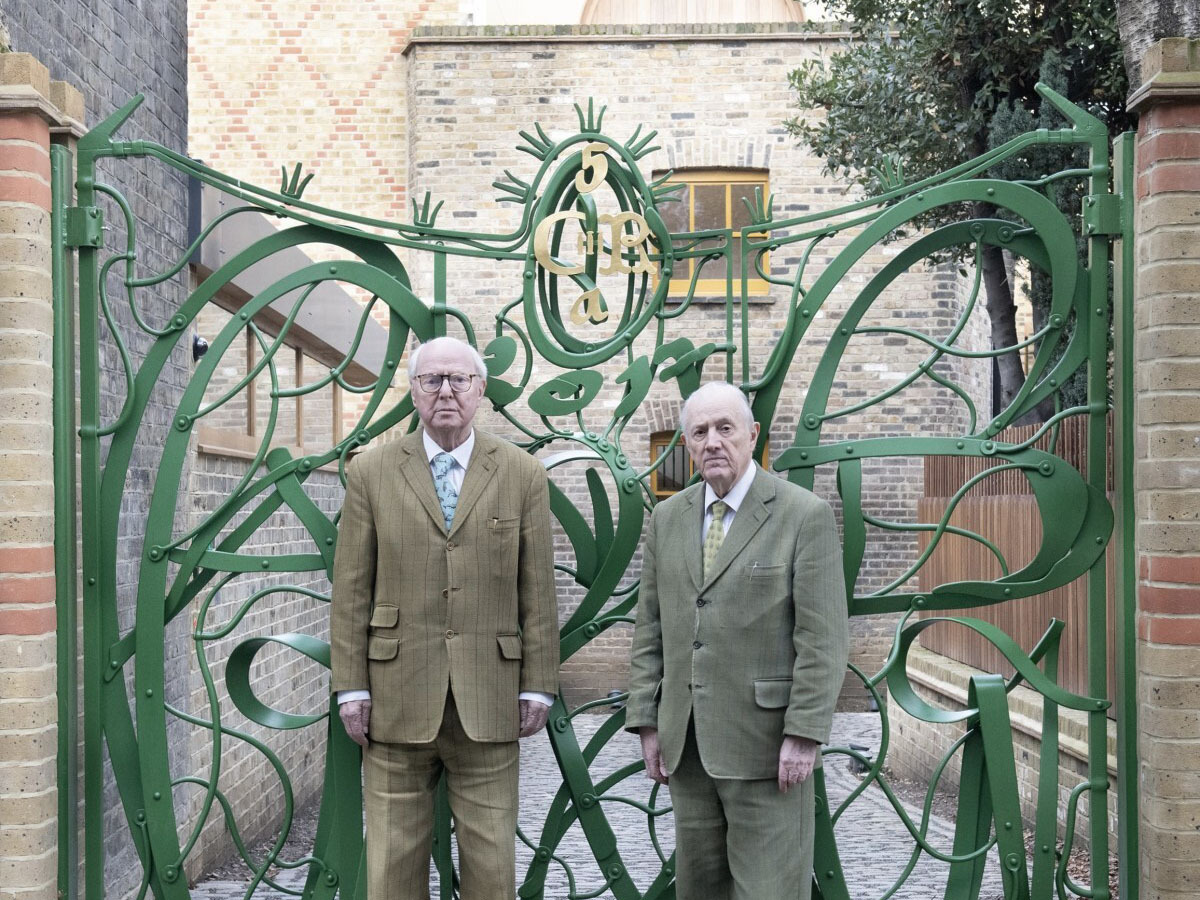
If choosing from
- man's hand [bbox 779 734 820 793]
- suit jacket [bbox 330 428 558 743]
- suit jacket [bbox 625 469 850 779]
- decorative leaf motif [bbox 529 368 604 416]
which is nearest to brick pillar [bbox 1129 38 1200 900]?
suit jacket [bbox 625 469 850 779]

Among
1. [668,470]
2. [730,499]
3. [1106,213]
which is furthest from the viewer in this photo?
[668,470]

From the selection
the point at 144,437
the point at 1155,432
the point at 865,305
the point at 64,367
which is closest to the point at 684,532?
the point at 865,305

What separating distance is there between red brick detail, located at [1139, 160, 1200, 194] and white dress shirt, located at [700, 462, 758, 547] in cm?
142

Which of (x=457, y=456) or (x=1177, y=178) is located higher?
(x=1177, y=178)

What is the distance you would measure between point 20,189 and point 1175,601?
354 centimetres

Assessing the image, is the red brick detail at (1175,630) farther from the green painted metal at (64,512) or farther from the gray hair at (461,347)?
the green painted metal at (64,512)

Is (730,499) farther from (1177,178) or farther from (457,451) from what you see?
(1177,178)

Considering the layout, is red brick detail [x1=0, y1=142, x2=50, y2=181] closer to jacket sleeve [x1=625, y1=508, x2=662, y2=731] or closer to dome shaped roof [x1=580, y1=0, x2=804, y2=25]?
jacket sleeve [x1=625, y1=508, x2=662, y2=731]

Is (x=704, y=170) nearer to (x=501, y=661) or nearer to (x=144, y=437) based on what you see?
(x=144, y=437)

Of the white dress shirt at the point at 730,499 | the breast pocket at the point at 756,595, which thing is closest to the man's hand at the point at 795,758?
the breast pocket at the point at 756,595

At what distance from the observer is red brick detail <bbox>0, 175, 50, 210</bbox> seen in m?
4.05

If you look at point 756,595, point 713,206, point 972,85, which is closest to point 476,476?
point 756,595

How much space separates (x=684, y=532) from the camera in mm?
3895

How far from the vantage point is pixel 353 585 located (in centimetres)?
394
